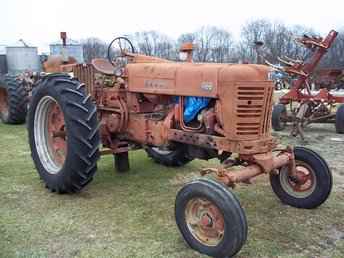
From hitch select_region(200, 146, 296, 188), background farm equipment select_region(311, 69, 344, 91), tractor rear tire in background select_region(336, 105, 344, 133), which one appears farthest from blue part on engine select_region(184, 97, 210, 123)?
background farm equipment select_region(311, 69, 344, 91)

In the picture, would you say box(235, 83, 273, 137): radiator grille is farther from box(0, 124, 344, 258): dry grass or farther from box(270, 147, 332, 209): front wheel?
box(0, 124, 344, 258): dry grass

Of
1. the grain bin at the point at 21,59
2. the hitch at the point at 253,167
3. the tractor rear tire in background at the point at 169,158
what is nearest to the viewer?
the hitch at the point at 253,167

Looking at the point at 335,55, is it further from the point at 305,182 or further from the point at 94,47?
the point at 305,182

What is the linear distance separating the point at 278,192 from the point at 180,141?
1.23 m

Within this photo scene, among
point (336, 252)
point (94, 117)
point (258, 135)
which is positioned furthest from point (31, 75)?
point (336, 252)

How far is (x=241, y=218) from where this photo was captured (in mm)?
3006

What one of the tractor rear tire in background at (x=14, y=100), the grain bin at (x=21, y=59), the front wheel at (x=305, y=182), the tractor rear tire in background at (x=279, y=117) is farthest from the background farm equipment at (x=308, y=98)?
the grain bin at (x=21, y=59)

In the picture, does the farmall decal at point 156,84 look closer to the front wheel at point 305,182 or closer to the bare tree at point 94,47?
the front wheel at point 305,182

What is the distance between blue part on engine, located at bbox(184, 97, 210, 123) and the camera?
3.84 metres

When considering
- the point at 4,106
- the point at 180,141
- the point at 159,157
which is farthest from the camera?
the point at 4,106

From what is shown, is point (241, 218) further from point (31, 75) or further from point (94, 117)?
point (31, 75)

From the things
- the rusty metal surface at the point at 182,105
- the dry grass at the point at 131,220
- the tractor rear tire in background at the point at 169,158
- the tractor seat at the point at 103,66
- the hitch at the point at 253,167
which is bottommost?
the dry grass at the point at 131,220

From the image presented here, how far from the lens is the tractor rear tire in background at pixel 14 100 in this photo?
31.1 ft

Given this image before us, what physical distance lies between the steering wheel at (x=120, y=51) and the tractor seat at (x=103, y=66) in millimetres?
56
